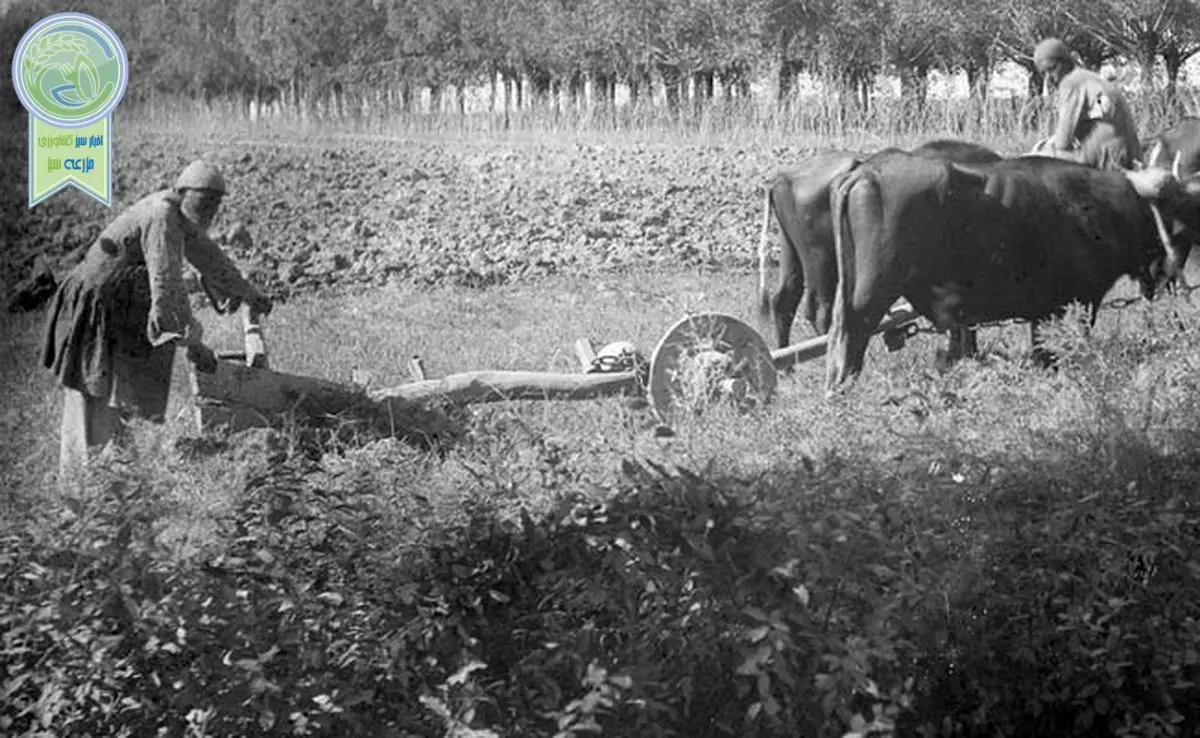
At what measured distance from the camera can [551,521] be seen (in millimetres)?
5039

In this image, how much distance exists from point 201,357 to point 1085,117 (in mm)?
4092

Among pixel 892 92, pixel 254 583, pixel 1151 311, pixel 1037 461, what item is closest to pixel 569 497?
pixel 254 583

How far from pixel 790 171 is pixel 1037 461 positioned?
1944 mm

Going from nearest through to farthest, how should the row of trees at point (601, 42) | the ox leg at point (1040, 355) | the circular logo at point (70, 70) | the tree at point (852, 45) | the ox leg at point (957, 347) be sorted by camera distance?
the circular logo at point (70, 70)
the row of trees at point (601, 42)
the tree at point (852, 45)
the ox leg at point (1040, 355)
the ox leg at point (957, 347)

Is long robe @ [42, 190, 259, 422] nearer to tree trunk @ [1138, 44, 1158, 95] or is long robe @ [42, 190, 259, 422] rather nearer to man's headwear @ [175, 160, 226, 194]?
man's headwear @ [175, 160, 226, 194]

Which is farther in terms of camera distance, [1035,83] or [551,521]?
[1035,83]

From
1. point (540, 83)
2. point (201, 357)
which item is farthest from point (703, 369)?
point (201, 357)

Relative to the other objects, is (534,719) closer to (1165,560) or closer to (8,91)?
(1165,560)

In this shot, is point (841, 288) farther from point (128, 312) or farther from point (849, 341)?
point (128, 312)

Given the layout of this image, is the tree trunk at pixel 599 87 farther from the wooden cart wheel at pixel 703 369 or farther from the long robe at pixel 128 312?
the long robe at pixel 128 312

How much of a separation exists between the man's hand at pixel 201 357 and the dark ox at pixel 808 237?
8.39ft

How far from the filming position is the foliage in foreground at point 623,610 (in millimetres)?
4598

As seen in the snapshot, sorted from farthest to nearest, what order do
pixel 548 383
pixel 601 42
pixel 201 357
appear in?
pixel 601 42 < pixel 548 383 < pixel 201 357
